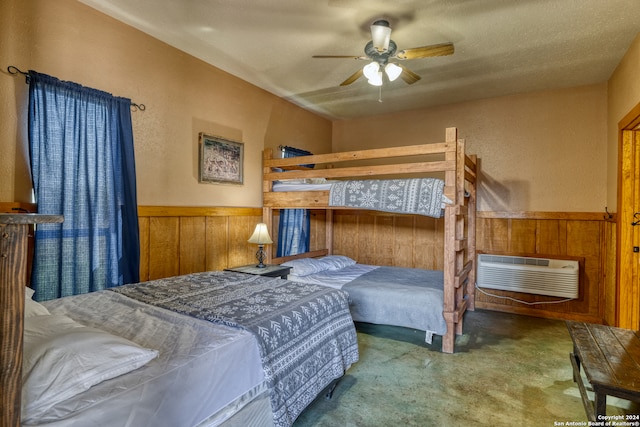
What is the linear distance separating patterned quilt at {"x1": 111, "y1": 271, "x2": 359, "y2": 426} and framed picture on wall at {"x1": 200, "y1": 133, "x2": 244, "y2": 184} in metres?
1.24

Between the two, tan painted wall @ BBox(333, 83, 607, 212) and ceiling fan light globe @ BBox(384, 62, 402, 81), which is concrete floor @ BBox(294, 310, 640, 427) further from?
ceiling fan light globe @ BBox(384, 62, 402, 81)

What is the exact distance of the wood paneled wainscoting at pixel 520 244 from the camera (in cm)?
356

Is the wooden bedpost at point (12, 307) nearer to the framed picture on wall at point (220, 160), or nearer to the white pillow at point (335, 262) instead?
the framed picture on wall at point (220, 160)

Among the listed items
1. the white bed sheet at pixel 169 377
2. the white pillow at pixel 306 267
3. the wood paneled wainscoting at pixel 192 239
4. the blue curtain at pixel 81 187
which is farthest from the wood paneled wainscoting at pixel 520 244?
the white bed sheet at pixel 169 377

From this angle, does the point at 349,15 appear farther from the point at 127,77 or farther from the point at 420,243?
the point at 420,243

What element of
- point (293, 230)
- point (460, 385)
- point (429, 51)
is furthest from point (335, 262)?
point (429, 51)

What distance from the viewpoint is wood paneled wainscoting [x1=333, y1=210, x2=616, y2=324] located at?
11.7ft

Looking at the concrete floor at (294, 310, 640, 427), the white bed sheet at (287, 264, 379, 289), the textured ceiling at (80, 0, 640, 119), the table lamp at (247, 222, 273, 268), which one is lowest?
the concrete floor at (294, 310, 640, 427)

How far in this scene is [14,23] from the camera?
202 cm

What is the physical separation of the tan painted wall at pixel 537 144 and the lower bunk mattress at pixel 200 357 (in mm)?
3045

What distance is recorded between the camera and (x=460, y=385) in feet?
7.34

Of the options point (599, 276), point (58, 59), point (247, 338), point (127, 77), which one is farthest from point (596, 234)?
point (58, 59)

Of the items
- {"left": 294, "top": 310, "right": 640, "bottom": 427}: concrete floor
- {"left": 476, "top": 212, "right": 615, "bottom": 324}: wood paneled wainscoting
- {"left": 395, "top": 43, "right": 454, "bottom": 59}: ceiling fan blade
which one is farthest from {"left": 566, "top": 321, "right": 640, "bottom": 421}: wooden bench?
{"left": 395, "top": 43, "right": 454, "bottom": 59}: ceiling fan blade

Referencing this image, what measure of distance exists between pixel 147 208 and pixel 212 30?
1.54 m
